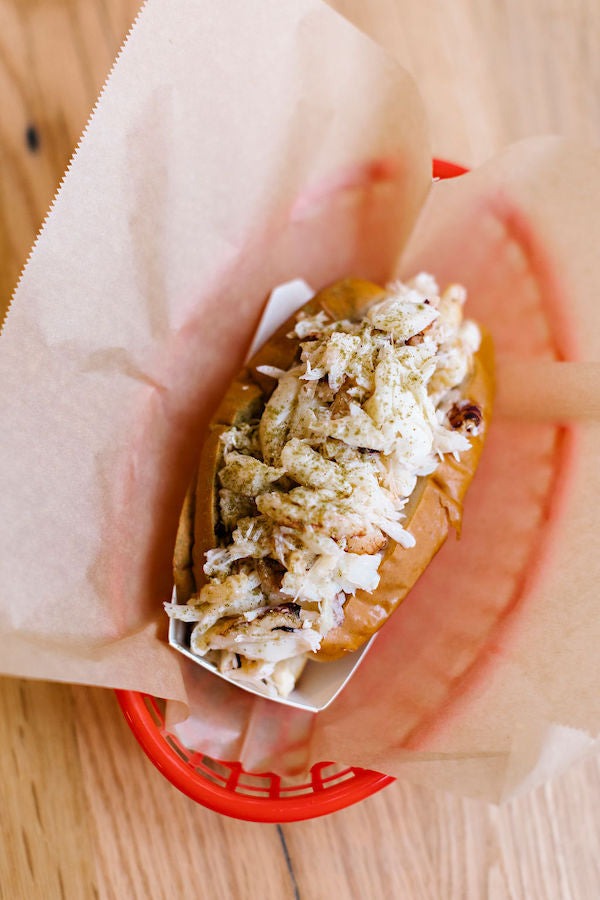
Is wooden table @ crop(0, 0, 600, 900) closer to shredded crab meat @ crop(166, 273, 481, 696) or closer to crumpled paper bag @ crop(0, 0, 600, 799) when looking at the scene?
crumpled paper bag @ crop(0, 0, 600, 799)

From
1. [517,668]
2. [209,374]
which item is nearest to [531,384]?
[517,668]

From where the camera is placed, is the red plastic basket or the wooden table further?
the wooden table

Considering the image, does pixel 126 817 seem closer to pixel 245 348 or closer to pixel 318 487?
pixel 318 487

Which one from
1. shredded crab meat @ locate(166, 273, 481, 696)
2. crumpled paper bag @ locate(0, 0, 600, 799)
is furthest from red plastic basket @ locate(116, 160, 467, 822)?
shredded crab meat @ locate(166, 273, 481, 696)

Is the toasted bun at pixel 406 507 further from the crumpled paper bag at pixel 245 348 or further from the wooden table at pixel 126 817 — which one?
the wooden table at pixel 126 817

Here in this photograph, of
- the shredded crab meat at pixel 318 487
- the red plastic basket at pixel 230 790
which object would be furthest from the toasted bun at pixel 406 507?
the red plastic basket at pixel 230 790

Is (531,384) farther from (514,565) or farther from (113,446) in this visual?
(113,446)
